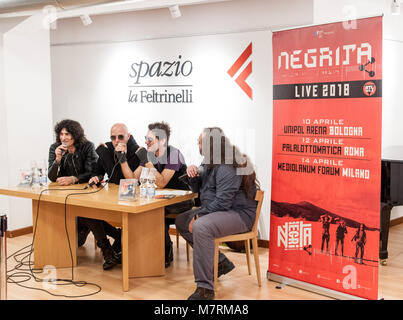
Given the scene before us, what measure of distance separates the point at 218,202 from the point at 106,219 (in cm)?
94

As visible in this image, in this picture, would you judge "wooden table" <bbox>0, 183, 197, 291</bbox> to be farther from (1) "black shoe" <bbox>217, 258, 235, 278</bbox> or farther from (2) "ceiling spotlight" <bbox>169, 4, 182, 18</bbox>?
(2) "ceiling spotlight" <bbox>169, 4, 182, 18</bbox>

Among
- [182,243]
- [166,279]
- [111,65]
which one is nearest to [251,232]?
[166,279]

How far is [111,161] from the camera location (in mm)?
4500

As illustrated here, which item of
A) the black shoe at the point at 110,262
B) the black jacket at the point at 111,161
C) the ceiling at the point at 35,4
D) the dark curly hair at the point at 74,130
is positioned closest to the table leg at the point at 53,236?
the black shoe at the point at 110,262

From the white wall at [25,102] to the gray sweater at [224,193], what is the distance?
7.81ft

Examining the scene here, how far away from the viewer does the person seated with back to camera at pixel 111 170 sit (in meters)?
4.38

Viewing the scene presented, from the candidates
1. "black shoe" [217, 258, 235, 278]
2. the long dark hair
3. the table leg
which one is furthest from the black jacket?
"black shoe" [217, 258, 235, 278]

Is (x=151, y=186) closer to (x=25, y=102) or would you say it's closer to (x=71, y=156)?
(x=71, y=156)

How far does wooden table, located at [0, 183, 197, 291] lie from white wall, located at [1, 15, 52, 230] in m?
1.21

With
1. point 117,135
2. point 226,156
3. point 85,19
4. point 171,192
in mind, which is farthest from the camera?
point 85,19

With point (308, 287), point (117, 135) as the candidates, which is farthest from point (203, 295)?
point (117, 135)

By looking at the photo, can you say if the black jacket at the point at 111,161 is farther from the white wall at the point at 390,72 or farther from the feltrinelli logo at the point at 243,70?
the white wall at the point at 390,72
